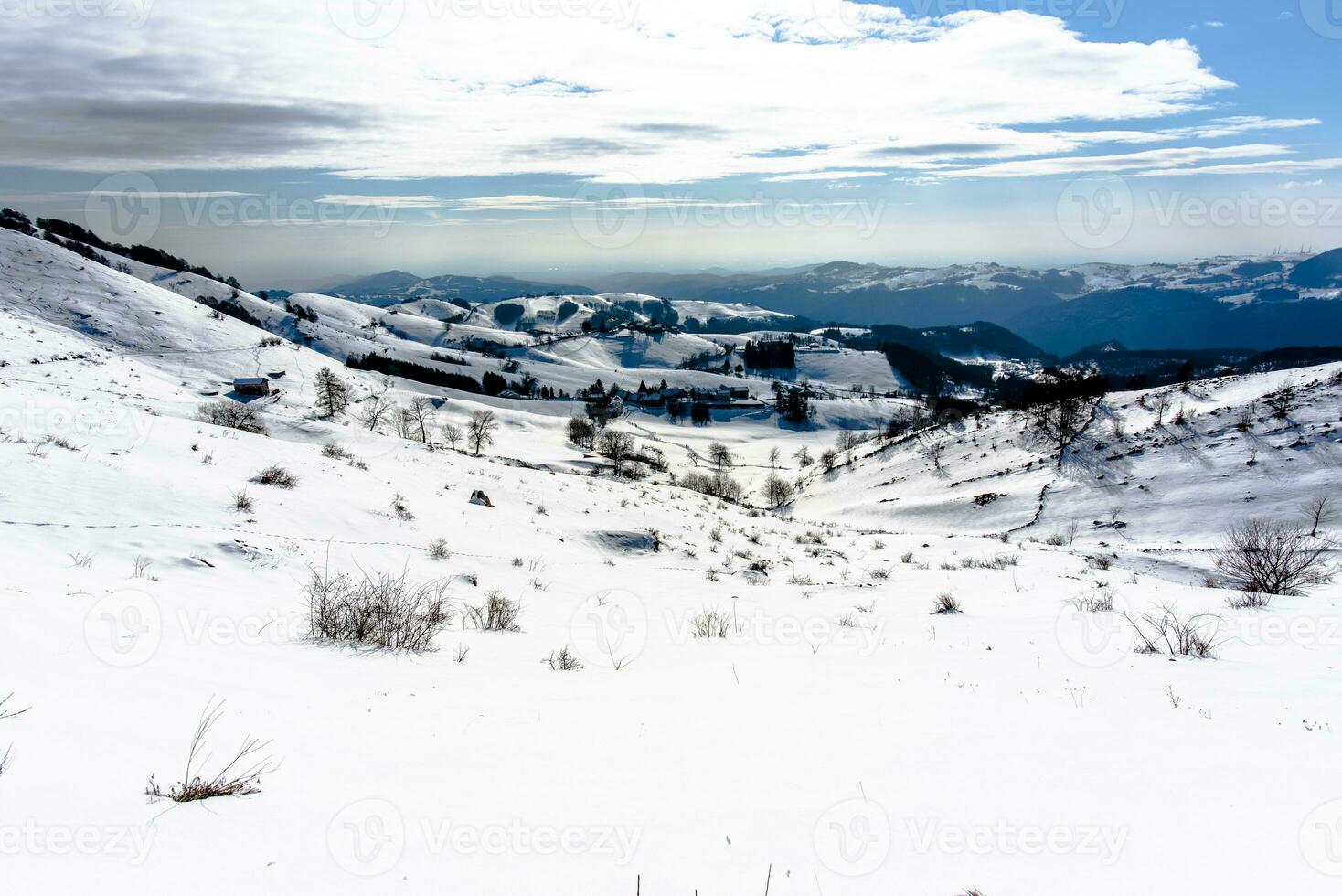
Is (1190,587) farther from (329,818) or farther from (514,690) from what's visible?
(329,818)

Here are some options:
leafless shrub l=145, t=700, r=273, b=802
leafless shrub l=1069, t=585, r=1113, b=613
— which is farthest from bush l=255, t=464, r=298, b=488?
leafless shrub l=1069, t=585, r=1113, b=613

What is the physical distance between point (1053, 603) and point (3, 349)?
72540 mm

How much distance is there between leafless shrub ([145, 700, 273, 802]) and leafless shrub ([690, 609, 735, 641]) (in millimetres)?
5634

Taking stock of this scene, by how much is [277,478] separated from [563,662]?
9981mm

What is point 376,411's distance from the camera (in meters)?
65.8

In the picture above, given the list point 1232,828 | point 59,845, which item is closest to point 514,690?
point 59,845

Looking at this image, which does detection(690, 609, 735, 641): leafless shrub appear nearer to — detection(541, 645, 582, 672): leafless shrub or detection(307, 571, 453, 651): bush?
detection(541, 645, 582, 672): leafless shrub

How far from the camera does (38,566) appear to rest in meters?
6.11

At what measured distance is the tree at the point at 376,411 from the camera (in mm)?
60428

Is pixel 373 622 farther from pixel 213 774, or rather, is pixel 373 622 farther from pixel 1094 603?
pixel 1094 603

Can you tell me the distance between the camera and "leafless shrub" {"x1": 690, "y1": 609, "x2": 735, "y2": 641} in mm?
8453

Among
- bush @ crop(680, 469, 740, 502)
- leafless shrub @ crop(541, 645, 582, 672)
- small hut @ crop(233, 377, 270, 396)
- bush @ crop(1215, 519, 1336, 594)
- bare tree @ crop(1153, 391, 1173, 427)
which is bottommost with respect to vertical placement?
bush @ crop(680, 469, 740, 502)

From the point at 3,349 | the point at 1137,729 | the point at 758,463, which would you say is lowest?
the point at 758,463

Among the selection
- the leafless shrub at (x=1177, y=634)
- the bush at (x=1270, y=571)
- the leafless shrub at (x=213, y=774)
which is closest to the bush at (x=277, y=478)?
the leafless shrub at (x=213, y=774)
